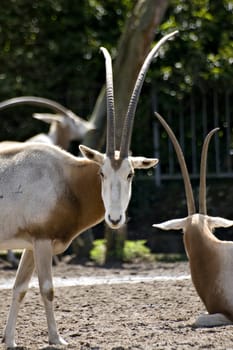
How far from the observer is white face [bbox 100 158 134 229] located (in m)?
5.41

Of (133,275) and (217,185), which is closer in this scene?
(133,275)

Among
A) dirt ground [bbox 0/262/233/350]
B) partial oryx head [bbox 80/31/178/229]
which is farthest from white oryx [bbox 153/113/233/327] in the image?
partial oryx head [bbox 80/31/178/229]

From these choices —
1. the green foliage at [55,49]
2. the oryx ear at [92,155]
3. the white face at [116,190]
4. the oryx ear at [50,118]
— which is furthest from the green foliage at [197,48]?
the white face at [116,190]

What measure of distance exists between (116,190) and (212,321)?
4.09ft

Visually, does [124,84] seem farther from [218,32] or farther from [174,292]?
[218,32]

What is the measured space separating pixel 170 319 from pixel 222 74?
7839 millimetres

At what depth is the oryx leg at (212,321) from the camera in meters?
6.01

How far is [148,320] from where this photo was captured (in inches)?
257

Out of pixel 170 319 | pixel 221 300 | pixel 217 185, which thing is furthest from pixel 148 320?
pixel 217 185

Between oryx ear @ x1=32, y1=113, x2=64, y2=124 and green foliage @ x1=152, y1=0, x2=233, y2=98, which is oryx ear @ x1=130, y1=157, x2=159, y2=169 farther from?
green foliage @ x1=152, y1=0, x2=233, y2=98

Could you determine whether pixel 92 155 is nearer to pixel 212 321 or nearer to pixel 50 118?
pixel 212 321

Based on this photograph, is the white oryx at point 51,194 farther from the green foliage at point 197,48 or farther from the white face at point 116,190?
the green foliage at point 197,48

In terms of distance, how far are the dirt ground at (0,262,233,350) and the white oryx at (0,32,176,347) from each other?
311 millimetres

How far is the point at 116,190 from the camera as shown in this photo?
5.54m
